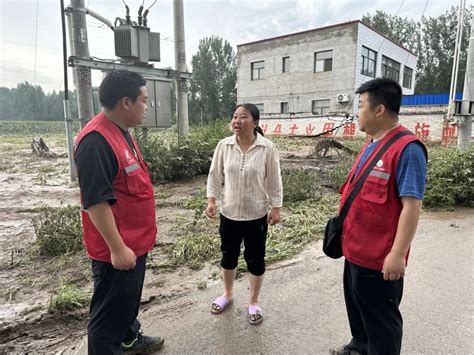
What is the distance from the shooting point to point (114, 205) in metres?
1.67

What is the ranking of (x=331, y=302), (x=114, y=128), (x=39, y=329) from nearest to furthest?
(x=114, y=128)
(x=39, y=329)
(x=331, y=302)

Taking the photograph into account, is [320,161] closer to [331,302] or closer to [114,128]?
[331,302]

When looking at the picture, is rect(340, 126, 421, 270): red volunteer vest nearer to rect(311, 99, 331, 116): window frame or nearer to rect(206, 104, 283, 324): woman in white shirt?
rect(206, 104, 283, 324): woman in white shirt

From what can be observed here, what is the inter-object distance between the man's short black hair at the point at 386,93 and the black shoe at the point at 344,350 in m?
1.51

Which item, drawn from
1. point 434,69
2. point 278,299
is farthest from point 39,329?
point 434,69

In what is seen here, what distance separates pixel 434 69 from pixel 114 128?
46.7 m

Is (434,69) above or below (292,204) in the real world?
above

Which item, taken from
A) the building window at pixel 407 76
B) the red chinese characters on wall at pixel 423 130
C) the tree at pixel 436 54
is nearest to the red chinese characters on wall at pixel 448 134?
the red chinese characters on wall at pixel 423 130

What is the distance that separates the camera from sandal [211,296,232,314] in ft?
8.66

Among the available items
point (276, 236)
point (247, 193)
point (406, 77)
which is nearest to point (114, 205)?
point (247, 193)

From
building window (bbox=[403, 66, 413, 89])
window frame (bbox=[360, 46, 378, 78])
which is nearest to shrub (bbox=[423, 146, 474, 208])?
window frame (bbox=[360, 46, 378, 78])

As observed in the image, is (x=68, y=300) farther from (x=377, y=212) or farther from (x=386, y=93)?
(x=386, y=93)

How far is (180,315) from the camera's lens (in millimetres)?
2617

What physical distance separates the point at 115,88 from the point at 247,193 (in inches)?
48.4
